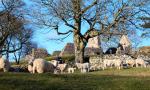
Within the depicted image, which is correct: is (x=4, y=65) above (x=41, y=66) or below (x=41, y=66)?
above

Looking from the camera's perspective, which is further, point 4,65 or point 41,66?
point 4,65

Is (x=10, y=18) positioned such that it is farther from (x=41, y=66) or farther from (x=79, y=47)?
(x=41, y=66)

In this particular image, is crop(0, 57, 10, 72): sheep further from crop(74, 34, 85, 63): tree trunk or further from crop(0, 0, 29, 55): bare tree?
crop(0, 0, 29, 55): bare tree

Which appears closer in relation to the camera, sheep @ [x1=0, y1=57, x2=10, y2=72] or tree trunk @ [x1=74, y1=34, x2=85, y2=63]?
sheep @ [x1=0, y1=57, x2=10, y2=72]

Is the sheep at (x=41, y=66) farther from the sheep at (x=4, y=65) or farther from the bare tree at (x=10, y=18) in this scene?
the bare tree at (x=10, y=18)

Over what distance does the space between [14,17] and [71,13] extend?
18.4 metres

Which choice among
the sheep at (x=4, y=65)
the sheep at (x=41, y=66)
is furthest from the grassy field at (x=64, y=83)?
the sheep at (x=4, y=65)

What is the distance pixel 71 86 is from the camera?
17.1 m

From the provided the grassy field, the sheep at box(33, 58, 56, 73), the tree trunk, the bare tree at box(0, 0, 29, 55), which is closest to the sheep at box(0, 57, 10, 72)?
the sheep at box(33, 58, 56, 73)

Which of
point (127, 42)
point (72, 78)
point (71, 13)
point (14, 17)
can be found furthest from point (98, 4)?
point (127, 42)

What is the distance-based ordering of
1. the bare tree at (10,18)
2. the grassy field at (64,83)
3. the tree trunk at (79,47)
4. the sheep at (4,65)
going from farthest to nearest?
the bare tree at (10,18) → the tree trunk at (79,47) → the sheep at (4,65) → the grassy field at (64,83)

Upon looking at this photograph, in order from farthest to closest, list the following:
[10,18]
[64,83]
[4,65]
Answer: [10,18] → [4,65] → [64,83]

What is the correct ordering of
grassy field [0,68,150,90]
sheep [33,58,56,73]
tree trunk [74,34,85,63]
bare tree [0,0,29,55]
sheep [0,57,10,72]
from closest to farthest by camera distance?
grassy field [0,68,150,90], sheep [33,58,56,73], sheep [0,57,10,72], tree trunk [74,34,85,63], bare tree [0,0,29,55]

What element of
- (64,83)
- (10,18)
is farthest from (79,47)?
(64,83)
